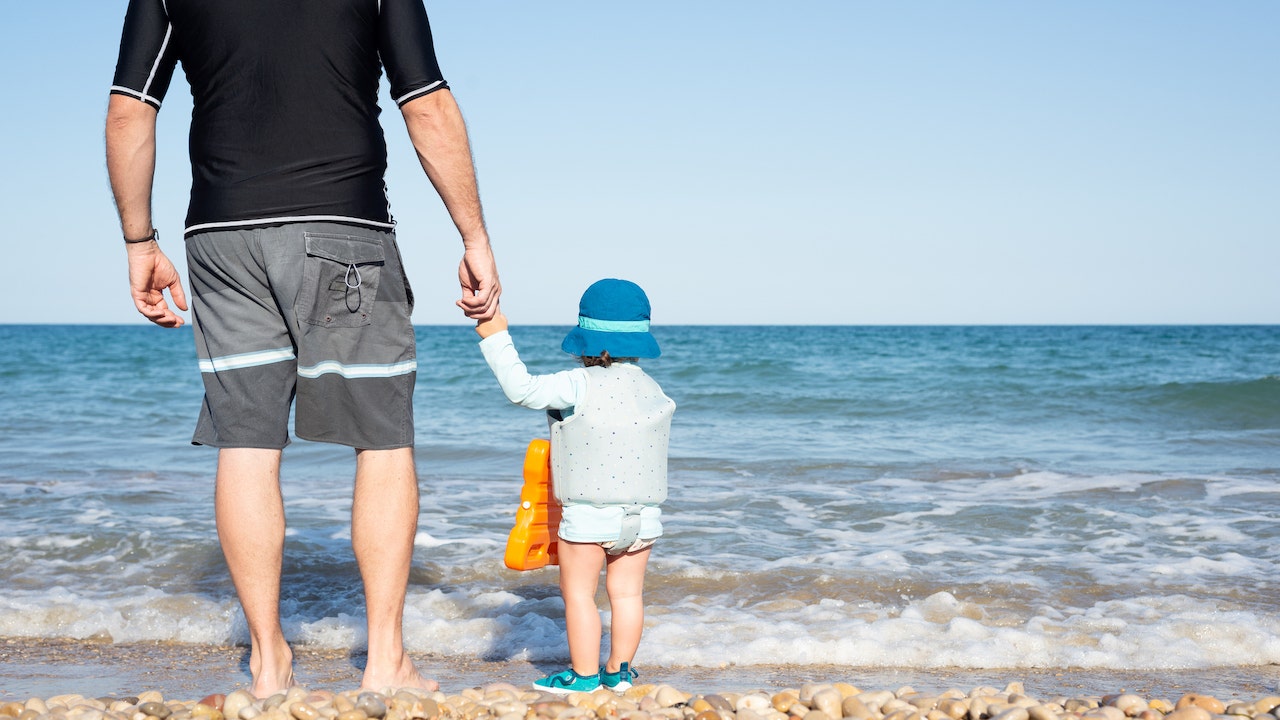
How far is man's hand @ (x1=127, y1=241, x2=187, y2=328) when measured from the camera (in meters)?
2.55

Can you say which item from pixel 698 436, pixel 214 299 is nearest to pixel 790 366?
pixel 698 436

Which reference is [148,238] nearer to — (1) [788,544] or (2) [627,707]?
(2) [627,707]

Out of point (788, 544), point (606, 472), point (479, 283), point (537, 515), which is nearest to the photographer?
point (479, 283)

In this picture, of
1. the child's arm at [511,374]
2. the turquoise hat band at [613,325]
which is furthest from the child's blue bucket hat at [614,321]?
the child's arm at [511,374]

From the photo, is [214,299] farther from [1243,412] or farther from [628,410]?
[1243,412]

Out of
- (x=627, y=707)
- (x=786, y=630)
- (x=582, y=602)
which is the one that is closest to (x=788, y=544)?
(x=786, y=630)

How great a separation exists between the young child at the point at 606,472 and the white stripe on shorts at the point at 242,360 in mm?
675

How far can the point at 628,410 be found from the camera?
284cm

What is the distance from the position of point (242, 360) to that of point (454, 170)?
26.9 inches

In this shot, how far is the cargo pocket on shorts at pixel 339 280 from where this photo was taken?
2379mm

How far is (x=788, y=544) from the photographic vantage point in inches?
→ 204

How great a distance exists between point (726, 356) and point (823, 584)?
20614 mm

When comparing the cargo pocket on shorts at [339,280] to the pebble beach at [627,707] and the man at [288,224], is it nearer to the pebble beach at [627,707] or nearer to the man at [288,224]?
the man at [288,224]

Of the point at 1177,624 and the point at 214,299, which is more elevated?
the point at 214,299
